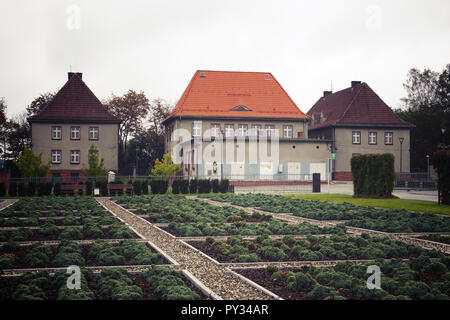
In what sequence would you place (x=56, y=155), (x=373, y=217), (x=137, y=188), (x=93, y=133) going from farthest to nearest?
(x=93, y=133) < (x=56, y=155) < (x=137, y=188) < (x=373, y=217)

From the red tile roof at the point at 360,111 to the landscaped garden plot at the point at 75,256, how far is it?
4718 cm

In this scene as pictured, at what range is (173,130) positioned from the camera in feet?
186

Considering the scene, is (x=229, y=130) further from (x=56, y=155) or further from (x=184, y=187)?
(x=184, y=187)

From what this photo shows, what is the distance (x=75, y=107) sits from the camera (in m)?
52.0

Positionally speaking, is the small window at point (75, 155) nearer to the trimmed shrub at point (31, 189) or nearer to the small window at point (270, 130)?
the trimmed shrub at point (31, 189)

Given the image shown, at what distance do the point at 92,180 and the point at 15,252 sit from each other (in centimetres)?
2222

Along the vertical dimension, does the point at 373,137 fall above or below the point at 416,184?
above

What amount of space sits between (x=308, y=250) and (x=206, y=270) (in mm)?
2453

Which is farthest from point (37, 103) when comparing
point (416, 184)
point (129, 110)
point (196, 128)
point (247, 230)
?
point (247, 230)

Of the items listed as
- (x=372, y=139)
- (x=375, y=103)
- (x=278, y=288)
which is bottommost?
(x=278, y=288)

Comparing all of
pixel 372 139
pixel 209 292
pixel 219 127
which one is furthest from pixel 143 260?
pixel 372 139

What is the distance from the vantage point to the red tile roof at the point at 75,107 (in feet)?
167
